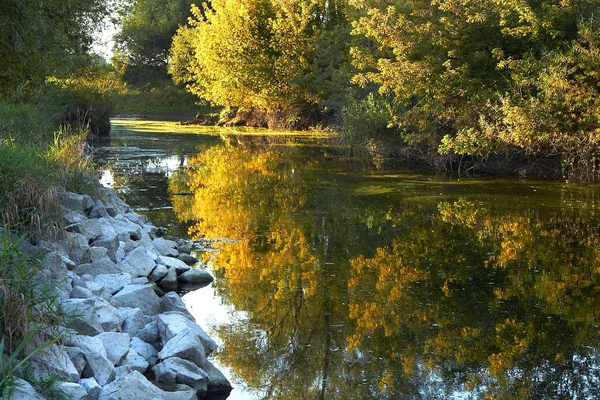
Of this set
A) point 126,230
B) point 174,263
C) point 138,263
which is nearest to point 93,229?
point 138,263

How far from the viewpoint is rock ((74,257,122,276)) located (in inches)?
Result: 265

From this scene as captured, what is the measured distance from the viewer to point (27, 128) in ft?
40.1

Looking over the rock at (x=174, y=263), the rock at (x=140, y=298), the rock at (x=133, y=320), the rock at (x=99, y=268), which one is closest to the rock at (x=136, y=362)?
the rock at (x=133, y=320)

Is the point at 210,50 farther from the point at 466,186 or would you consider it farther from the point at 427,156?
the point at 466,186

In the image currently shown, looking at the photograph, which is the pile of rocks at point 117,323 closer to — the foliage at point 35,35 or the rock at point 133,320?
the rock at point 133,320

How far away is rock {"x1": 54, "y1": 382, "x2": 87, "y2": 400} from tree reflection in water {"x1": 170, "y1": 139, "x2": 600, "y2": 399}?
1621mm

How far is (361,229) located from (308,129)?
74.7 feet

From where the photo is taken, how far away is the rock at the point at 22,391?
3.77 metres

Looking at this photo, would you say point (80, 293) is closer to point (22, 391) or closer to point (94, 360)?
point (94, 360)

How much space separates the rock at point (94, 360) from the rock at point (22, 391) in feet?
2.19

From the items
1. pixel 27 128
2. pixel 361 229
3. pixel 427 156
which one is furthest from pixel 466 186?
pixel 27 128

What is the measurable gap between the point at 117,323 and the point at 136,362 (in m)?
0.52

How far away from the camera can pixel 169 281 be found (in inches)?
310

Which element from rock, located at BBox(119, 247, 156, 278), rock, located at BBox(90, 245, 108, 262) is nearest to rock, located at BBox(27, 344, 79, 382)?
rock, located at BBox(90, 245, 108, 262)
